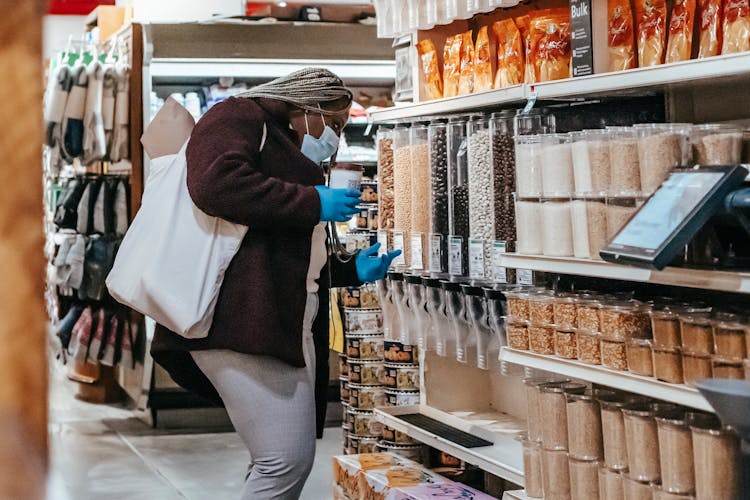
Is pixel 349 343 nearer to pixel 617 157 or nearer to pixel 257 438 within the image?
pixel 257 438

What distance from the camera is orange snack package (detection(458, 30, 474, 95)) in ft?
10.8

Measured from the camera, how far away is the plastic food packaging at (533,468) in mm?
2666

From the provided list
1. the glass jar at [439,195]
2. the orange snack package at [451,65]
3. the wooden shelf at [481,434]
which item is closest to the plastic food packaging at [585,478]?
the wooden shelf at [481,434]

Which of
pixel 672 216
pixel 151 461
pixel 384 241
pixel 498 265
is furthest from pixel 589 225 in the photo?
pixel 151 461

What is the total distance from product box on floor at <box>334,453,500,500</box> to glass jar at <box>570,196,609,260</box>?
1.12 metres

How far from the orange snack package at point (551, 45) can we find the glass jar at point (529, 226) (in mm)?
441

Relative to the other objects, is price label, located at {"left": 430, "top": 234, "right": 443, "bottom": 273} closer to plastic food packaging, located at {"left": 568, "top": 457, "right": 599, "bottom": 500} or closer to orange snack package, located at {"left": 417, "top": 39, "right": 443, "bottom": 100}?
orange snack package, located at {"left": 417, "top": 39, "right": 443, "bottom": 100}

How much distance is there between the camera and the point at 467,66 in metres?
3.30

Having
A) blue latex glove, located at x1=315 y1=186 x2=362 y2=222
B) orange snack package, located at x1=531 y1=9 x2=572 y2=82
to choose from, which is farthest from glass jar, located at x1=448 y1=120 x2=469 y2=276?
blue latex glove, located at x1=315 y1=186 x2=362 y2=222

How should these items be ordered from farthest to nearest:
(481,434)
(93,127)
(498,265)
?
(93,127) → (481,434) → (498,265)

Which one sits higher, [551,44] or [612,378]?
[551,44]

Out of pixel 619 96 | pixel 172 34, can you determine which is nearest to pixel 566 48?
pixel 619 96

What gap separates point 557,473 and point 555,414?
6.1 inches

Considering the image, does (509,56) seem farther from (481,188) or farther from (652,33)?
(652,33)
